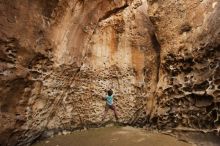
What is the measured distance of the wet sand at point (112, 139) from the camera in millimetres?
7297

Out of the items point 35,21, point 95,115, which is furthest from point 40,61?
point 95,115

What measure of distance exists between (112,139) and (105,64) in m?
2.51

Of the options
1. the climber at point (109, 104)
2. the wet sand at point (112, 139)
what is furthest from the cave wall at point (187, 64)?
the climber at point (109, 104)

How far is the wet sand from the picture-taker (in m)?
7.30

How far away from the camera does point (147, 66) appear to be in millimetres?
9664

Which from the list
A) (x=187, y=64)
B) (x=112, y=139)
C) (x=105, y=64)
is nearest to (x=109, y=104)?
(x=105, y=64)

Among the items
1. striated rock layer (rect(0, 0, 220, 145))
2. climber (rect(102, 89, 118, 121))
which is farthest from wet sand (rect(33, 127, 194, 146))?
climber (rect(102, 89, 118, 121))

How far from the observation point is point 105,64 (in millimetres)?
9312

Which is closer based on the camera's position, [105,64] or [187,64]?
[187,64]

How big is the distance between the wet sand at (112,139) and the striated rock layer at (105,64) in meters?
0.37

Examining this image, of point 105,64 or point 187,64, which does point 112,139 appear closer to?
point 105,64

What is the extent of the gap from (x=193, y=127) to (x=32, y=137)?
3.95 meters

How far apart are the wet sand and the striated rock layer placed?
374 mm

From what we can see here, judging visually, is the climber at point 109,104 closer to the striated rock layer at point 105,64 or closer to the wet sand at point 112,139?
the striated rock layer at point 105,64
